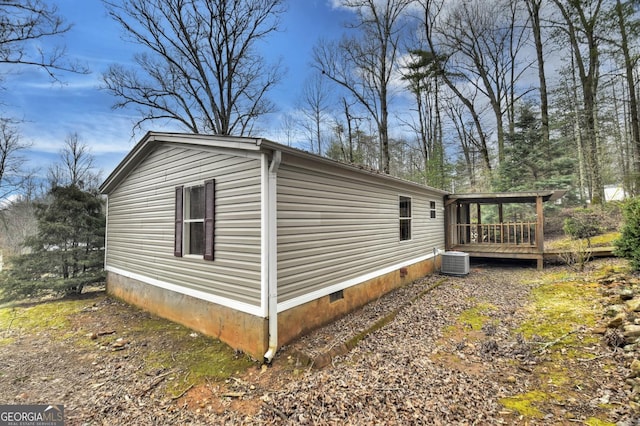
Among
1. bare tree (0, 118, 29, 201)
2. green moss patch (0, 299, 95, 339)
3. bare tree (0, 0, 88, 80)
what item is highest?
bare tree (0, 0, 88, 80)

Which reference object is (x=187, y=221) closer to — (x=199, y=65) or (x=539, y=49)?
(x=199, y=65)

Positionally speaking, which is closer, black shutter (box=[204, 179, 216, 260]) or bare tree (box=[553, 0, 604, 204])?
black shutter (box=[204, 179, 216, 260])

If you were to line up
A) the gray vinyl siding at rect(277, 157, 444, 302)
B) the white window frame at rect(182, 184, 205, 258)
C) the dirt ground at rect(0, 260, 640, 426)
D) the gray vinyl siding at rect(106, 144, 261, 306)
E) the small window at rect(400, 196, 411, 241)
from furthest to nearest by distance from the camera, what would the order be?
the small window at rect(400, 196, 411, 241), the white window frame at rect(182, 184, 205, 258), the gray vinyl siding at rect(277, 157, 444, 302), the gray vinyl siding at rect(106, 144, 261, 306), the dirt ground at rect(0, 260, 640, 426)

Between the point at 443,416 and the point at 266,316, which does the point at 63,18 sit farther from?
the point at 443,416

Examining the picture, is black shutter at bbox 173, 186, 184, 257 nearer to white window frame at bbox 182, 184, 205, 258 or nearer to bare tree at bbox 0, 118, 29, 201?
white window frame at bbox 182, 184, 205, 258

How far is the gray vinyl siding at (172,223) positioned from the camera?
4137 millimetres

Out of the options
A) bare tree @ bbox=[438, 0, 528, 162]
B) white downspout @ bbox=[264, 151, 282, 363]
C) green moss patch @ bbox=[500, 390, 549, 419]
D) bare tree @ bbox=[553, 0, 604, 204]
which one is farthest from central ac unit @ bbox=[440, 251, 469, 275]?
bare tree @ bbox=[438, 0, 528, 162]

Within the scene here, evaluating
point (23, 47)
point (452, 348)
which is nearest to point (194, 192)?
point (23, 47)

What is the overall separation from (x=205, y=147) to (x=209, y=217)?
1.19m

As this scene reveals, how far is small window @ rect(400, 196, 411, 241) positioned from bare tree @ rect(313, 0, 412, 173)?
7227 mm

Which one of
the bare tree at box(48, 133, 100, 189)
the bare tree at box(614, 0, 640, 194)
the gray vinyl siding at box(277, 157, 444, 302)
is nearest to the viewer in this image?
the gray vinyl siding at box(277, 157, 444, 302)

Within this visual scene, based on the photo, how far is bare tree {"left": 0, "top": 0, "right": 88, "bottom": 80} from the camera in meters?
5.34

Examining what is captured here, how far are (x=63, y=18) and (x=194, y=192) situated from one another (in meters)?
4.72

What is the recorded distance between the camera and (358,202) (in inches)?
236
